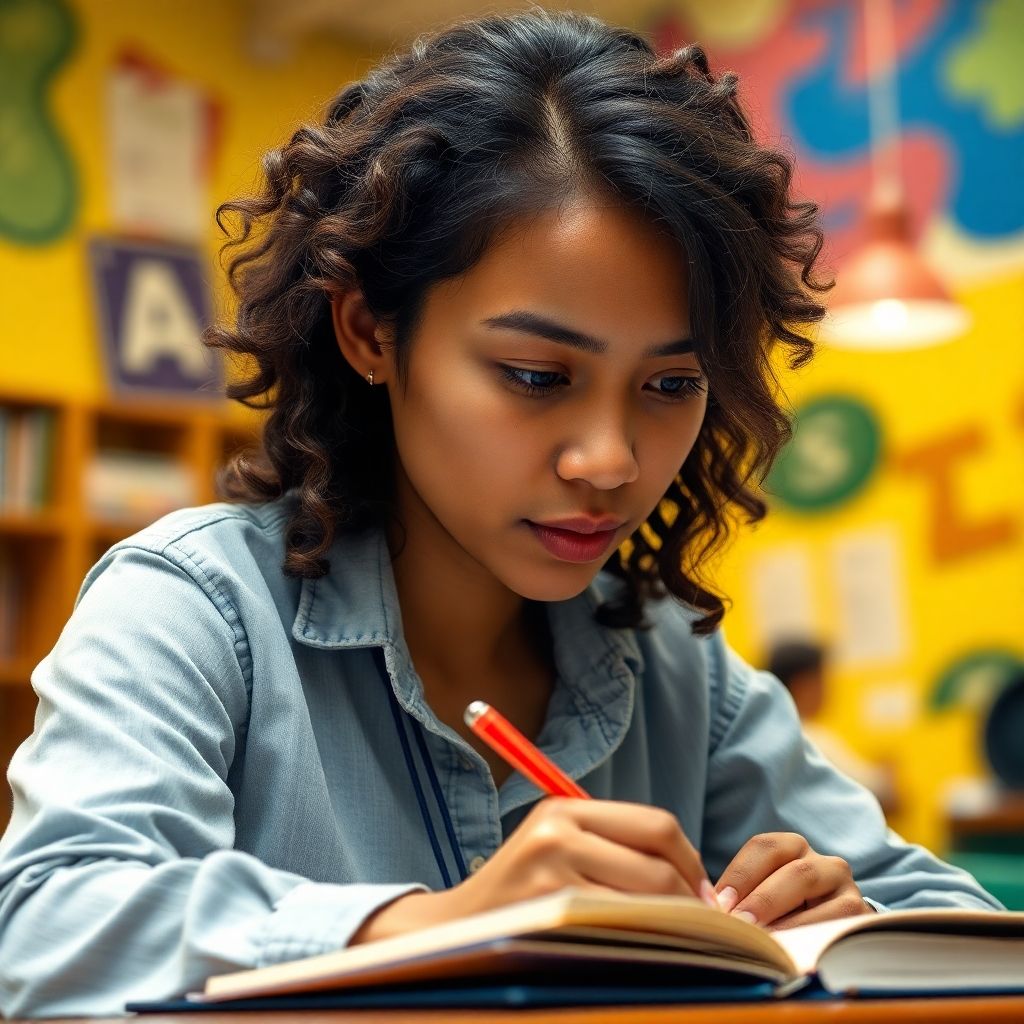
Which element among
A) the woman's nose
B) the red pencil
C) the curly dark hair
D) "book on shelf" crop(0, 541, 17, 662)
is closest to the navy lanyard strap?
the curly dark hair

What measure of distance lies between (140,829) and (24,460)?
400cm

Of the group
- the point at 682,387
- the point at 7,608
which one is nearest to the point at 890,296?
the point at 682,387

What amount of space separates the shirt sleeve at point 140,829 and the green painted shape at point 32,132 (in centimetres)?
414

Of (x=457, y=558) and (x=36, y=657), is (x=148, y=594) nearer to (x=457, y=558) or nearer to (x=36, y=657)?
(x=457, y=558)

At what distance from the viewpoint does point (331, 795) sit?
1.18 m

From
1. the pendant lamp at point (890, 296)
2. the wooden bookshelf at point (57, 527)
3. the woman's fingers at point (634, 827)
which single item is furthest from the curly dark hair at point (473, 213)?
the wooden bookshelf at point (57, 527)

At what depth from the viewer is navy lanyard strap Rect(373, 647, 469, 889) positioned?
4.00ft

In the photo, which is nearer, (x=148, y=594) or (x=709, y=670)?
(x=148, y=594)

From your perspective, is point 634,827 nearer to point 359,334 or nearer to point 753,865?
point 753,865

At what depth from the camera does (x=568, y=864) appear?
75 cm

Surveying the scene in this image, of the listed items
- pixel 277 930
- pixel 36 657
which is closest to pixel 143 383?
pixel 36 657

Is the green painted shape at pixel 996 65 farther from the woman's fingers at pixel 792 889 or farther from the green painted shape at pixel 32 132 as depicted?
the woman's fingers at pixel 792 889

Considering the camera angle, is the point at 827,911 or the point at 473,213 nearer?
the point at 827,911

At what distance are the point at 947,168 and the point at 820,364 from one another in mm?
747
